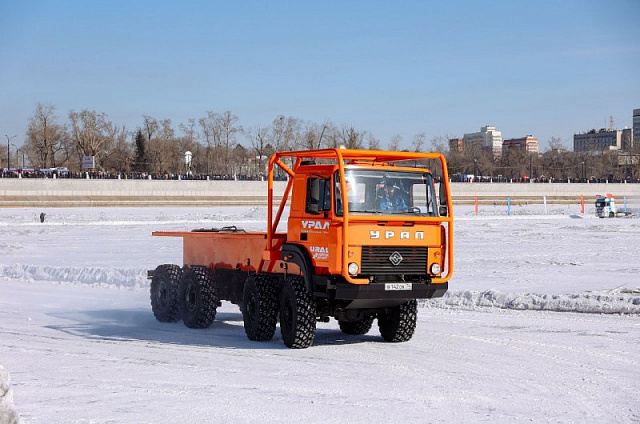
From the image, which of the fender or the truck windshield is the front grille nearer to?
the truck windshield

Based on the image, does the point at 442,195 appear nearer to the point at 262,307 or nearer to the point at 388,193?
the point at 388,193

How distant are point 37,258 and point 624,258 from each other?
17.5 meters

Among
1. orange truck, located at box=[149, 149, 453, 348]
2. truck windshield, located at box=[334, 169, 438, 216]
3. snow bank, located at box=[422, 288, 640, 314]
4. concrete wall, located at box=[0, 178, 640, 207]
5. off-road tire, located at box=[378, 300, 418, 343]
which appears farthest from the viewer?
concrete wall, located at box=[0, 178, 640, 207]

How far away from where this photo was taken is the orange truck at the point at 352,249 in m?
11.0

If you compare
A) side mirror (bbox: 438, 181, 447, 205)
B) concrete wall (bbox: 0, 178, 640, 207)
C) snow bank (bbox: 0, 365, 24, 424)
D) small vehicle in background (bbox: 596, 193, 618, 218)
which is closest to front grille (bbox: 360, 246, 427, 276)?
side mirror (bbox: 438, 181, 447, 205)

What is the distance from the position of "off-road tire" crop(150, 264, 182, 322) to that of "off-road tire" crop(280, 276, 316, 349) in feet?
10.8

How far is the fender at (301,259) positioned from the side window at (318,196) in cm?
53

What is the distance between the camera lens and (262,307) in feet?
40.1

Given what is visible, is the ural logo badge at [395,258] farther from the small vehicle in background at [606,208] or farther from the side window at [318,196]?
the small vehicle in background at [606,208]

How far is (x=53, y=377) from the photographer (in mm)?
9797

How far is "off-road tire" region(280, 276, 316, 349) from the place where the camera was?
37.7 ft

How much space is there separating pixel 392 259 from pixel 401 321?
58.6 inches

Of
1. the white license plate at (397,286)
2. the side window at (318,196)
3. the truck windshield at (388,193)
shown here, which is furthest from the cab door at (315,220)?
the white license plate at (397,286)

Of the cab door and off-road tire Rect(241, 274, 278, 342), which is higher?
the cab door
